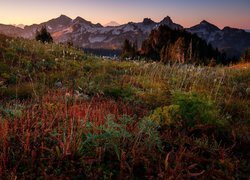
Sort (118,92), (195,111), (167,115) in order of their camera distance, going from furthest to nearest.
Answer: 1. (118,92)
2. (195,111)
3. (167,115)

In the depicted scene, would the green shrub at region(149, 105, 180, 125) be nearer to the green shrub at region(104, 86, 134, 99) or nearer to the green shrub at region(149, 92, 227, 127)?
the green shrub at region(149, 92, 227, 127)

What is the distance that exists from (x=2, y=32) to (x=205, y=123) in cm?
1465

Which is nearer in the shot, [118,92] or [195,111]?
[195,111]

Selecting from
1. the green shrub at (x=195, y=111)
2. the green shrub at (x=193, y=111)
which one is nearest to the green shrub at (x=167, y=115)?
the green shrub at (x=193, y=111)

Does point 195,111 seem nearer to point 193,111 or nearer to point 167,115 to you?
point 193,111

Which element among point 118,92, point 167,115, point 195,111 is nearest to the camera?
point 167,115

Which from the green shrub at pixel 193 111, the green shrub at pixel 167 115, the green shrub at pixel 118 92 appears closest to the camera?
the green shrub at pixel 167 115

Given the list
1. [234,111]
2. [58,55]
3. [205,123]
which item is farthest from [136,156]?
[58,55]

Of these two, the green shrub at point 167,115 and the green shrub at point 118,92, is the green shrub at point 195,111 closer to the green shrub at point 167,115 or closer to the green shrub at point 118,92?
the green shrub at point 167,115

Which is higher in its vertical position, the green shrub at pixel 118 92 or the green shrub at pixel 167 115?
the green shrub at pixel 167 115

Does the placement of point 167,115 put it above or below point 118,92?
above

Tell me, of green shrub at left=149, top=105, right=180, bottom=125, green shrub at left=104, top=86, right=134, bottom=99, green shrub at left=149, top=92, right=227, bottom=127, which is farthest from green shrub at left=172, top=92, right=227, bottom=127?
green shrub at left=104, top=86, right=134, bottom=99

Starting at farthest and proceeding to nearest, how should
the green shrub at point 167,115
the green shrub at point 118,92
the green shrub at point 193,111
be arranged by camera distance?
the green shrub at point 118,92 < the green shrub at point 193,111 < the green shrub at point 167,115

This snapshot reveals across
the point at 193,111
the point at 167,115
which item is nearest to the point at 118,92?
the point at 193,111
